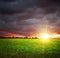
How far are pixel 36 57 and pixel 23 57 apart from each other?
2000 mm

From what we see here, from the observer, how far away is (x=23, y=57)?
93.0 feet

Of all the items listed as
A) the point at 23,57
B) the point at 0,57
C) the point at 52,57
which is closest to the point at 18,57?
the point at 23,57

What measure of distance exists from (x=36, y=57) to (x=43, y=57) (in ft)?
3.65

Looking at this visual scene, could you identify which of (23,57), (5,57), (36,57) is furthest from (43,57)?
(5,57)

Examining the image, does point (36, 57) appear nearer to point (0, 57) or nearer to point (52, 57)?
point (52, 57)

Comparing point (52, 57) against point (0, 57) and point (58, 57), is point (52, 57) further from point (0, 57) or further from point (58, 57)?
point (0, 57)

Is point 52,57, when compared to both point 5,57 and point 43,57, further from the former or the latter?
point 5,57

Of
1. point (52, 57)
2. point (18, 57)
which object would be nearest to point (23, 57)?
point (18, 57)

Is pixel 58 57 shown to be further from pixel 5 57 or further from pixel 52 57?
pixel 5 57

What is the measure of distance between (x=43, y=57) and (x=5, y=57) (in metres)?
5.46

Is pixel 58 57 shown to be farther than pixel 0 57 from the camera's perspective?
Yes

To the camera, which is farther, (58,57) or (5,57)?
(58,57)

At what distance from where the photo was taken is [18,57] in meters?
28.4

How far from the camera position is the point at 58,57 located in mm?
30391
